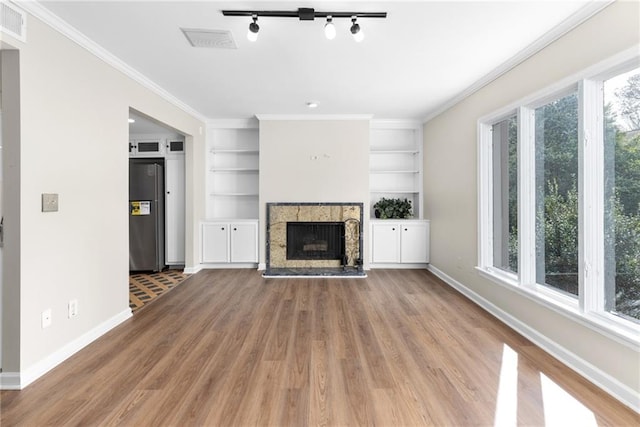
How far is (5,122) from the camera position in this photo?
1.97m

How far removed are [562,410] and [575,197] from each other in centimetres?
148

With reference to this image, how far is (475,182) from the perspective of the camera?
3578mm

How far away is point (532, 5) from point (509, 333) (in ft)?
8.33

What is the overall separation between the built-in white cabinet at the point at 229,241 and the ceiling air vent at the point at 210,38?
297cm

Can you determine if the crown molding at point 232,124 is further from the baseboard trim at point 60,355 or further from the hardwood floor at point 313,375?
the baseboard trim at point 60,355

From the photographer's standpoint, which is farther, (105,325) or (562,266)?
(105,325)

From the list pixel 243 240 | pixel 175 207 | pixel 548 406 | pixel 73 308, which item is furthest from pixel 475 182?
pixel 175 207

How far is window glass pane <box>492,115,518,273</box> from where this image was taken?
3.02 m

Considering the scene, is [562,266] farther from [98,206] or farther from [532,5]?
[98,206]

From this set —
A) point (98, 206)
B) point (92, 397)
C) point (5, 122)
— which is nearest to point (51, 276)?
point (98, 206)

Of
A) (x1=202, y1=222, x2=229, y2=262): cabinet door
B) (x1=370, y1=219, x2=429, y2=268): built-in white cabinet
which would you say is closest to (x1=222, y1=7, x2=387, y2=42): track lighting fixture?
(x1=370, y1=219, x2=429, y2=268): built-in white cabinet

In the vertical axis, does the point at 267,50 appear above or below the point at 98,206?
above

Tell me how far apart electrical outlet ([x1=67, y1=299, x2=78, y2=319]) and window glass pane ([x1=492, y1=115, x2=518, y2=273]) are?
3.91m

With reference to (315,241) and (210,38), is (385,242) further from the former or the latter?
(210,38)
